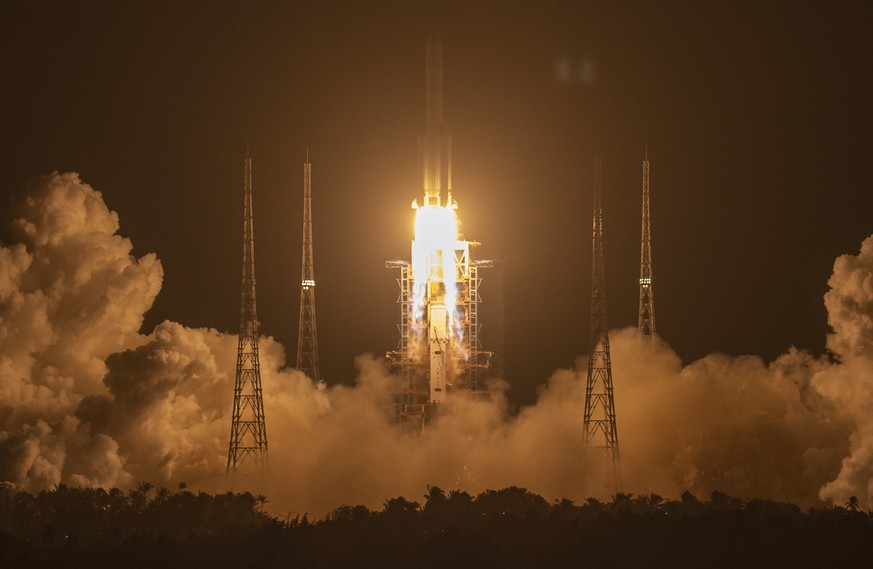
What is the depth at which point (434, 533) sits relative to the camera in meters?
55.2

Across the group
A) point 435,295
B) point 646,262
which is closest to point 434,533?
point 435,295

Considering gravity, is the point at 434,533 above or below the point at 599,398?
below

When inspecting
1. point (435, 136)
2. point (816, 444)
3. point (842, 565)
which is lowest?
point (842, 565)

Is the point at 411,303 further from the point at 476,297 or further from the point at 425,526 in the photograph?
the point at 425,526

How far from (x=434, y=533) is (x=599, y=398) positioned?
32.4 ft

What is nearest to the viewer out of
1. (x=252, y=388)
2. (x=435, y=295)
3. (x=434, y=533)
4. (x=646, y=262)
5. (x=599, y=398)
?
(x=434, y=533)

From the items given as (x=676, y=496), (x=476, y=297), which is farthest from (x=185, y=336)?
(x=676, y=496)

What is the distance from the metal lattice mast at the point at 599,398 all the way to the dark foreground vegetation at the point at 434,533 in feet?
6.27

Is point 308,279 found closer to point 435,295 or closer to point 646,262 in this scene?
point 435,295

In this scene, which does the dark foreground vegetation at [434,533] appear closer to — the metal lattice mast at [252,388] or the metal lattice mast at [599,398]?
the metal lattice mast at [252,388]

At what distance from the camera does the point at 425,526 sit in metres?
56.1

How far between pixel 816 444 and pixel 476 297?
912 cm

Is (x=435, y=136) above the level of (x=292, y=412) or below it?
above

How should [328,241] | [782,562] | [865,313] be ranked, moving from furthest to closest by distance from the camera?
[328,241]
[865,313]
[782,562]
